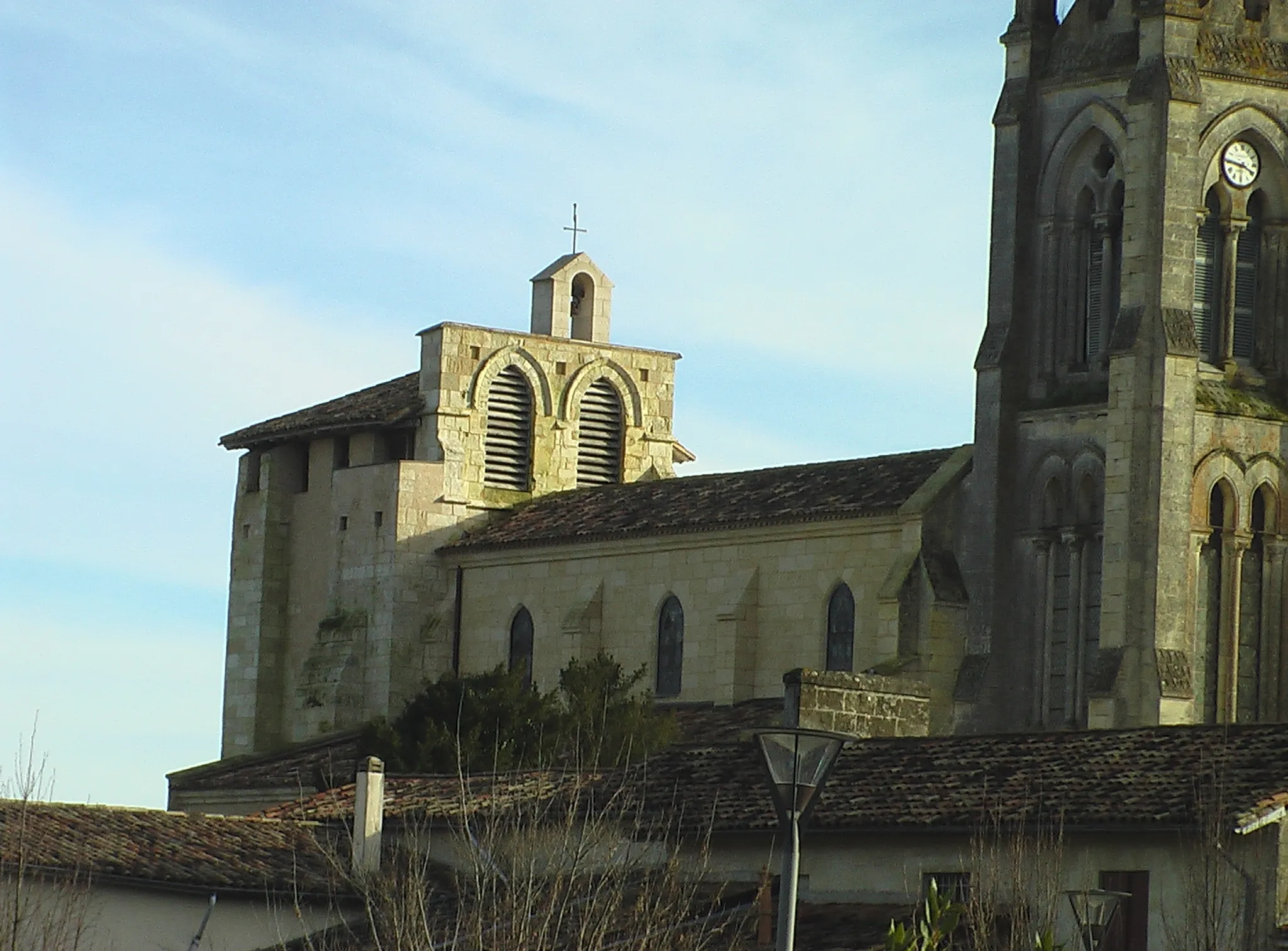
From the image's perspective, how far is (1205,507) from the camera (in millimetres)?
54000

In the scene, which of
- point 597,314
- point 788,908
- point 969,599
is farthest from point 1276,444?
point 788,908

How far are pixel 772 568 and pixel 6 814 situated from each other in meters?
17.7

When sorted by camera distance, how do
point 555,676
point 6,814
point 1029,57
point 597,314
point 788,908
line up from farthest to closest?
1. point 597,314
2. point 555,676
3. point 1029,57
4. point 6,814
5. point 788,908

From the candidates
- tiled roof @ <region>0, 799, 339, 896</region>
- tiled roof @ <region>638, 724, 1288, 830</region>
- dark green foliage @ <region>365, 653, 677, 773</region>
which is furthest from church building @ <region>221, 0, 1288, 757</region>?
tiled roof @ <region>638, 724, 1288, 830</region>

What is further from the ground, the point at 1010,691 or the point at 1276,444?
the point at 1276,444

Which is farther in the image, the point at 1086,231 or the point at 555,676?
the point at 555,676

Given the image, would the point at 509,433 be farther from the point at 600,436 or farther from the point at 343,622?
the point at 343,622

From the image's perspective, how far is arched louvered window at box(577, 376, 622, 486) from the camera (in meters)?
68.8

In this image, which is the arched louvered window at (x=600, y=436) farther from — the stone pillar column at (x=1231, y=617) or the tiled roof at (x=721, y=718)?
the stone pillar column at (x=1231, y=617)

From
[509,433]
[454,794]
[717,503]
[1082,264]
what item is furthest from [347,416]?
[454,794]

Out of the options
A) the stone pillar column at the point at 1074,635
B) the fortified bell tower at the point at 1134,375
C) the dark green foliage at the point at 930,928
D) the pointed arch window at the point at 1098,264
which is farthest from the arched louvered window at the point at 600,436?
the dark green foliage at the point at 930,928

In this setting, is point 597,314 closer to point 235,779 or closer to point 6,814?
point 235,779

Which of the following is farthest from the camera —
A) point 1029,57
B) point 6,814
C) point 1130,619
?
point 1029,57

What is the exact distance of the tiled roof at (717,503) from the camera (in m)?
56.7
